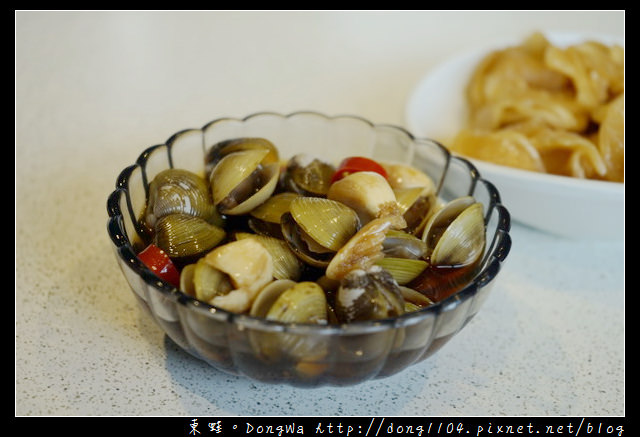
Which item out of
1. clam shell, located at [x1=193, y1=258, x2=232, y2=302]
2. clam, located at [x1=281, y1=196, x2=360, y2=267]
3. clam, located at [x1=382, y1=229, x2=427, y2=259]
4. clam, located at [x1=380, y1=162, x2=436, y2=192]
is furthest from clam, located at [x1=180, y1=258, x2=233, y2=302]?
clam, located at [x1=380, y1=162, x2=436, y2=192]

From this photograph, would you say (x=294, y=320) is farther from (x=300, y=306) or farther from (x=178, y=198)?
(x=178, y=198)

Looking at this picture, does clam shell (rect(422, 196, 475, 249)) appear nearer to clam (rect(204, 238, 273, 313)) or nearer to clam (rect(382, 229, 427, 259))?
clam (rect(382, 229, 427, 259))

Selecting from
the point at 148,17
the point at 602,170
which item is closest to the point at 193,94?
the point at 148,17

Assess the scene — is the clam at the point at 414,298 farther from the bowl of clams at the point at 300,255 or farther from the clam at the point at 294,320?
the clam at the point at 294,320

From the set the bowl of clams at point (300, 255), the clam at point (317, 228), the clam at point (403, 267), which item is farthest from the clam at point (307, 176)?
the clam at point (403, 267)

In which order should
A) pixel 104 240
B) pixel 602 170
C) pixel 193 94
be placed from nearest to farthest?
pixel 104 240, pixel 602 170, pixel 193 94
